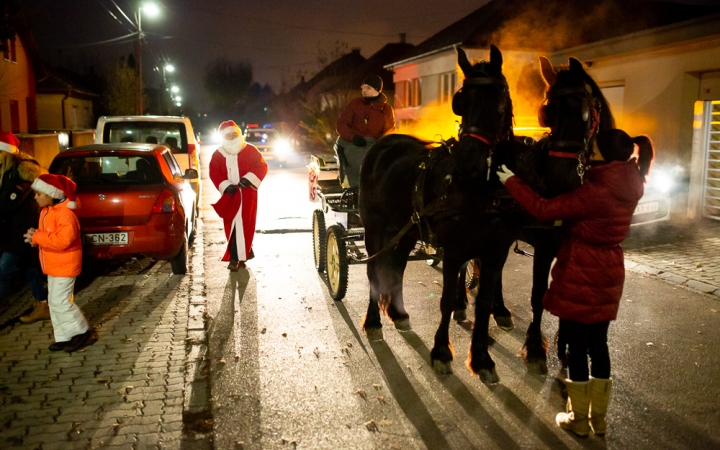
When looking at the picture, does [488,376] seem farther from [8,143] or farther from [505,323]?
[8,143]

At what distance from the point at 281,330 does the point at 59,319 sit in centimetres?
198

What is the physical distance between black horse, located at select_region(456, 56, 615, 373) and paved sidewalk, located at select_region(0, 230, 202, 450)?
8.51 feet

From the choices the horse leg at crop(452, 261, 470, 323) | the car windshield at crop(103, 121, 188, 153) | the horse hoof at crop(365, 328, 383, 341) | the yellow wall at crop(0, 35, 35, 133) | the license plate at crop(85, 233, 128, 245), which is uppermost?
the yellow wall at crop(0, 35, 35, 133)

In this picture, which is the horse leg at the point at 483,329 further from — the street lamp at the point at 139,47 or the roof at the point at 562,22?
the street lamp at the point at 139,47

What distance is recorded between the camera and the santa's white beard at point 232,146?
875 centimetres

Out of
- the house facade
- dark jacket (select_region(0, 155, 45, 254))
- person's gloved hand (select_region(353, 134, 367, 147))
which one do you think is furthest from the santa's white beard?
the house facade

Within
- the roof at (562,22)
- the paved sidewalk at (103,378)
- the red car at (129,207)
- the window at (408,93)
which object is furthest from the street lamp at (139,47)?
the paved sidewalk at (103,378)

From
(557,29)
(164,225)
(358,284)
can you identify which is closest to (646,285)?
(358,284)

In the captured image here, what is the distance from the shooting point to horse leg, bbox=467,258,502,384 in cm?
492

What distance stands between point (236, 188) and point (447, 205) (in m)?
4.56

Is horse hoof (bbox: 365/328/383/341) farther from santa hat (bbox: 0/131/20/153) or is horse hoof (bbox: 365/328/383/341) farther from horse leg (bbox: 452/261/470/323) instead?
santa hat (bbox: 0/131/20/153)

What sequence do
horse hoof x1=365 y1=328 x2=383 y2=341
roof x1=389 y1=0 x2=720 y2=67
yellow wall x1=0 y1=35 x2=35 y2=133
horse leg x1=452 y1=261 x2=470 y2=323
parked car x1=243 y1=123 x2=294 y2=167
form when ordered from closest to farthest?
horse hoof x1=365 y1=328 x2=383 y2=341 < horse leg x1=452 y1=261 x2=470 y2=323 < roof x1=389 y1=0 x2=720 y2=67 < yellow wall x1=0 y1=35 x2=35 y2=133 < parked car x1=243 y1=123 x2=294 y2=167

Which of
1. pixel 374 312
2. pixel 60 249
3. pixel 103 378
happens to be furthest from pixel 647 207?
pixel 60 249

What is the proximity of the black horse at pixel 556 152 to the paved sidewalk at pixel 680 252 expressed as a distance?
3624mm
